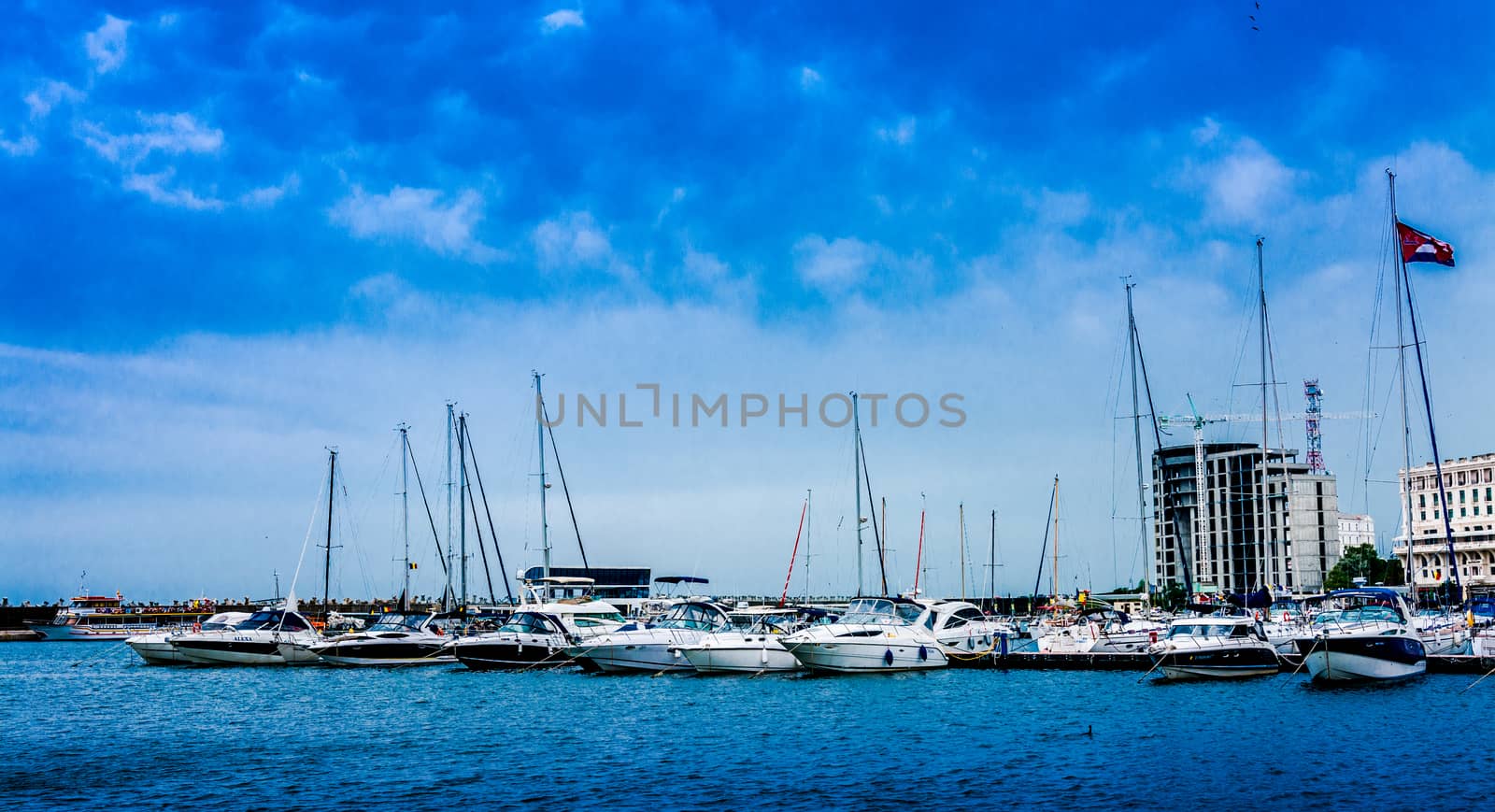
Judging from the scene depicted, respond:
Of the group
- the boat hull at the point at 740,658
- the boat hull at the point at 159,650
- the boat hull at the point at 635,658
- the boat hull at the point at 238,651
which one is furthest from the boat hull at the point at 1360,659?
the boat hull at the point at 159,650

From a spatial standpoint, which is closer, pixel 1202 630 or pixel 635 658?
pixel 1202 630

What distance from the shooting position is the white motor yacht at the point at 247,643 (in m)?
70.7

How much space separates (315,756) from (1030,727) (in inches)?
872

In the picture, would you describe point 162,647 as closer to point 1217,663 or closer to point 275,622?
point 275,622

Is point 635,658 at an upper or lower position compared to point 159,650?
upper

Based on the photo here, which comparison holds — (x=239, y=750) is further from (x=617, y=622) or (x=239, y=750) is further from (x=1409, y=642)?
(x=1409, y=642)

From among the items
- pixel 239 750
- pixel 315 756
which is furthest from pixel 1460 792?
pixel 239 750

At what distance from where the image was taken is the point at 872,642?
186ft

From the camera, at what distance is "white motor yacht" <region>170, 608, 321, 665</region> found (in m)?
70.7

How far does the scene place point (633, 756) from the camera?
33062 mm

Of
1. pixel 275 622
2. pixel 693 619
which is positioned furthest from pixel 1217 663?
pixel 275 622

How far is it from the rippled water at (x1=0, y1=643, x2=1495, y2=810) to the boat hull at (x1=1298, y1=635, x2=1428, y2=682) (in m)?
1.00

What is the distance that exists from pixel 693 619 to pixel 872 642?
10.1 metres

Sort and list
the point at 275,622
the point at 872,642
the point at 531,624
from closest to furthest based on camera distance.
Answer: the point at 872,642
the point at 531,624
the point at 275,622
